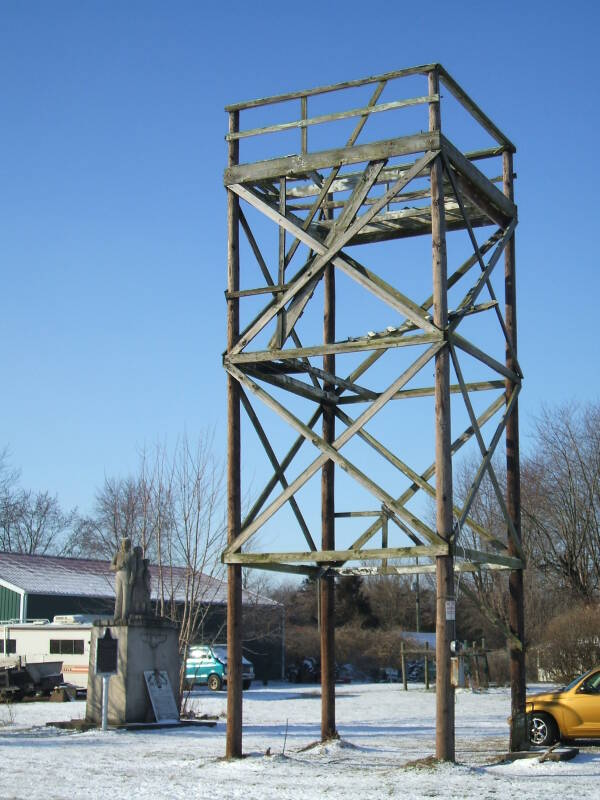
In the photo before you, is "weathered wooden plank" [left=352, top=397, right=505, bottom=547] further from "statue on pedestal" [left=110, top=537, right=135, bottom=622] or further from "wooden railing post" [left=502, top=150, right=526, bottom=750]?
"statue on pedestal" [left=110, top=537, right=135, bottom=622]

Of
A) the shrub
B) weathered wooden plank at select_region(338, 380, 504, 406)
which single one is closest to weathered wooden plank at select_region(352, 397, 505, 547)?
weathered wooden plank at select_region(338, 380, 504, 406)

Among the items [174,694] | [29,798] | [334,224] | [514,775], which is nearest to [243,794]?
[29,798]

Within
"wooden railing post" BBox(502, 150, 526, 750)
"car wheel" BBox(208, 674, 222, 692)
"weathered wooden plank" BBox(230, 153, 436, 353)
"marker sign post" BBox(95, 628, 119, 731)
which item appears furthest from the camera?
"car wheel" BBox(208, 674, 222, 692)

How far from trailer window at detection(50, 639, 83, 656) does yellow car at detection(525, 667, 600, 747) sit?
22.2 meters

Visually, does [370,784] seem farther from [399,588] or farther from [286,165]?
[399,588]

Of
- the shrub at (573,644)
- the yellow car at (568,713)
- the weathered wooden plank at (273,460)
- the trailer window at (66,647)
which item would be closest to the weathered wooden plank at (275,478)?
the weathered wooden plank at (273,460)

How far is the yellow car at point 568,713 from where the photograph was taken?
17172mm

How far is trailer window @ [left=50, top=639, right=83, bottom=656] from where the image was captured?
3659 cm

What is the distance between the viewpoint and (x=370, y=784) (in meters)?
11.9

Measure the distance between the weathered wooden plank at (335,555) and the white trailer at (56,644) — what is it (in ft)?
76.0

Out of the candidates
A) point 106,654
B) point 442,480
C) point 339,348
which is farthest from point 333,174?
point 106,654

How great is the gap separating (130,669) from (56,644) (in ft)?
53.7

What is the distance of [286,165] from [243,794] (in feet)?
27.0

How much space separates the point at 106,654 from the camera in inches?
855
